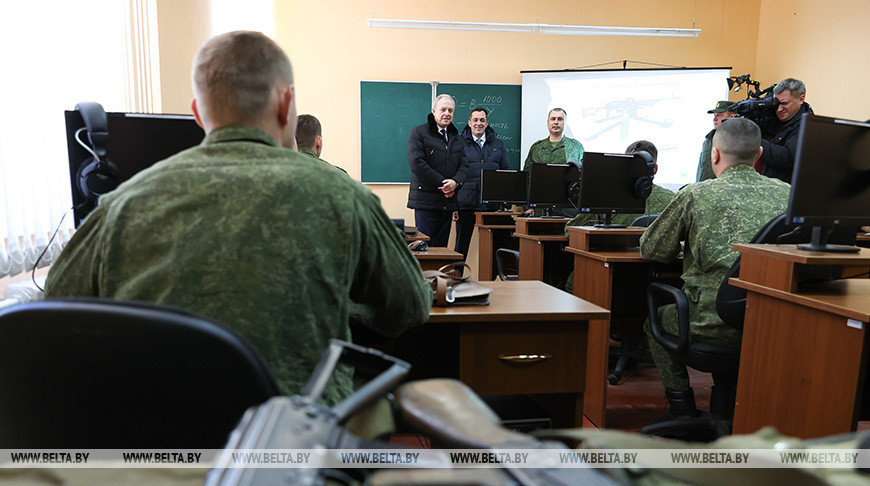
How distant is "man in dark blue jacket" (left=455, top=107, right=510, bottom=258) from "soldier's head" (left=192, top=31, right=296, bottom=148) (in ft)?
15.6

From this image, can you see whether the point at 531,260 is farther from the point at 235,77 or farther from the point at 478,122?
the point at 235,77

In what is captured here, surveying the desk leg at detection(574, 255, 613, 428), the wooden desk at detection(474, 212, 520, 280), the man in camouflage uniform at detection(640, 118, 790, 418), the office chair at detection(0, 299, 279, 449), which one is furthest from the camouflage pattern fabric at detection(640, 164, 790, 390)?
the wooden desk at detection(474, 212, 520, 280)

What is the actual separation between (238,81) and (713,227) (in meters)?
1.97

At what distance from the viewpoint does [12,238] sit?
1.62m

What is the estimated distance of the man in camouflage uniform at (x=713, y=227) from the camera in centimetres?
229

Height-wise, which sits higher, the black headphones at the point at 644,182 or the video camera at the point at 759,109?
the video camera at the point at 759,109

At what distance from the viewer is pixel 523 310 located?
5.34ft

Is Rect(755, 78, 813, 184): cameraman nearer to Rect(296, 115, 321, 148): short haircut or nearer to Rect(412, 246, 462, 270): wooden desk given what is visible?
Rect(412, 246, 462, 270): wooden desk

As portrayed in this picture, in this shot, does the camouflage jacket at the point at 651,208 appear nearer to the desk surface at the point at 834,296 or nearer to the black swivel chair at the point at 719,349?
the black swivel chair at the point at 719,349

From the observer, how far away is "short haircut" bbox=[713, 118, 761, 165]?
2.42 meters

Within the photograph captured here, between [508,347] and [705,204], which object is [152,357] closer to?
[508,347]

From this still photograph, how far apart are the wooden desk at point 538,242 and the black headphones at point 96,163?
292cm

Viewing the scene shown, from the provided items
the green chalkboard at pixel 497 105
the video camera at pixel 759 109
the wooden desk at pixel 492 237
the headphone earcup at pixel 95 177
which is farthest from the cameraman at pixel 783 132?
the headphone earcup at pixel 95 177

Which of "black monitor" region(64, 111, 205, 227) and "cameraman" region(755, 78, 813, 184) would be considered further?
"cameraman" region(755, 78, 813, 184)
